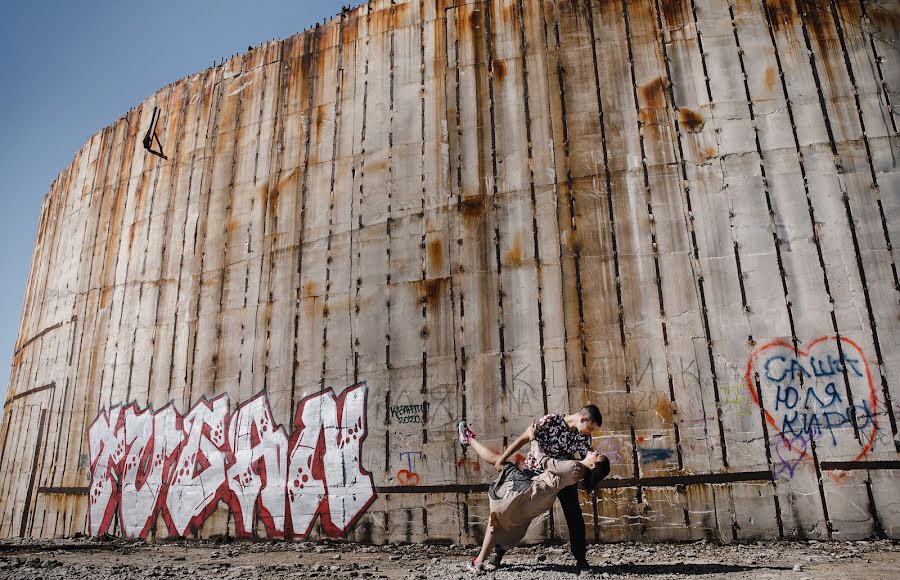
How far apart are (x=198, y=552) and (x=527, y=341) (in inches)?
173

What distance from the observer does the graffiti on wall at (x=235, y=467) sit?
7262 mm

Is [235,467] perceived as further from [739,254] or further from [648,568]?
[739,254]

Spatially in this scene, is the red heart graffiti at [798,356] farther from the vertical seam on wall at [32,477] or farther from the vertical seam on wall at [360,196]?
the vertical seam on wall at [32,477]

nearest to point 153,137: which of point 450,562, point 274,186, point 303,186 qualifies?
point 274,186

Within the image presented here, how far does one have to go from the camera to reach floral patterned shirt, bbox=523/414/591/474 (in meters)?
4.66

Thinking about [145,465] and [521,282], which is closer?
[521,282]

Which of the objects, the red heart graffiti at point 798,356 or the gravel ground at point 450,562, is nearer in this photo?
the gravel ground at point 450,562

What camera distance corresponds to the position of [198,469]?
27.1 ft

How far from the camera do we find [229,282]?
8.81 meters

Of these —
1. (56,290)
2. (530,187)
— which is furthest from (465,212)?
(56,290)

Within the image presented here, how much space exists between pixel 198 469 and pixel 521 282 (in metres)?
5.07

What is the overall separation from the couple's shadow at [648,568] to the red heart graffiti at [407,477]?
2059 mm

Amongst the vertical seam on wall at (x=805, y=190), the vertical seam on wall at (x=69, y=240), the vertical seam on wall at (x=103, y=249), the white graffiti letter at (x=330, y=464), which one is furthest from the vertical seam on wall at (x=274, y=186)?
the vertical seam on wall at (x=805, y=190)

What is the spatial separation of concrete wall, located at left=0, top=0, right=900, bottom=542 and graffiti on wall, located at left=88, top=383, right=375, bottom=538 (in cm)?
4
